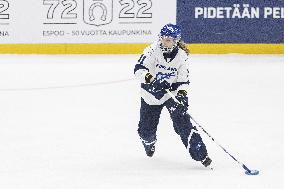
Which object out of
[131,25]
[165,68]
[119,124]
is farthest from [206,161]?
[131,25]

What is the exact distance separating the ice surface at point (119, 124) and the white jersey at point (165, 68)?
0.54 meters

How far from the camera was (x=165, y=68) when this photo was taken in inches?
164

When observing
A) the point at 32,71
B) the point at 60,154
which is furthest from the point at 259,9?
the point at 60,154

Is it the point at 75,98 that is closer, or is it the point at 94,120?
the point at 94,120

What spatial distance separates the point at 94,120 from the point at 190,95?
1.48 metres

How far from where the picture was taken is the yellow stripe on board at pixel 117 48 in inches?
387

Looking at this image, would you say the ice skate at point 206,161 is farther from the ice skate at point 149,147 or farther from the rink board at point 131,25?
the rink board at point 131,25

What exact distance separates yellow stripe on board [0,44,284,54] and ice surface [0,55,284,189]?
164 mm

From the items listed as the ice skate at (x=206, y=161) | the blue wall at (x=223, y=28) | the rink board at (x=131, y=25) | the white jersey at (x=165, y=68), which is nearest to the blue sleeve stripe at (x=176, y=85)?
the white jersey at (x=165, y=68)

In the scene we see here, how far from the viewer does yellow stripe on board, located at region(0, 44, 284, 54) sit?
387 inches

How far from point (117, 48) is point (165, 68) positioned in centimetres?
570

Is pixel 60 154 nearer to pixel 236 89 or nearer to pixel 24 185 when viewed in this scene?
pixel 24 185

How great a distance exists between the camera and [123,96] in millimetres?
7227

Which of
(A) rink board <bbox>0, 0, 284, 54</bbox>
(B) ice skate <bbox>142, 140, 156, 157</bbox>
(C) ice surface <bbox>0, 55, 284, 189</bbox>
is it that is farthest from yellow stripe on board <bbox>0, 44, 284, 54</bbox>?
(B) ice skate <bbox>142, 140, 156, 157</bbox>
